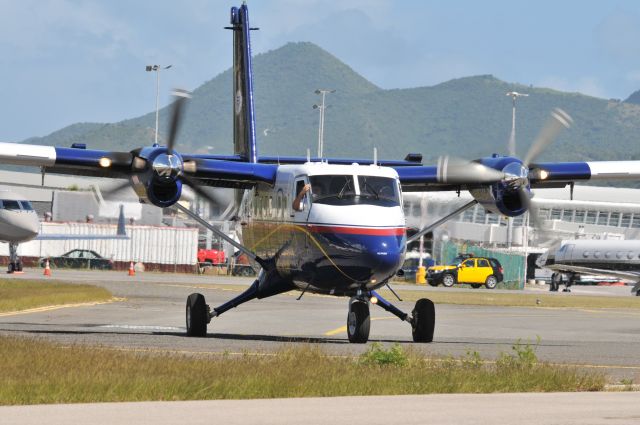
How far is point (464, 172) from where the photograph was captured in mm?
27688

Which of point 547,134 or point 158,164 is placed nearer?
point 158,164

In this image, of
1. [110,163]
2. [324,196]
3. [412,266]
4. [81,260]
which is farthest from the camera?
[412,266]

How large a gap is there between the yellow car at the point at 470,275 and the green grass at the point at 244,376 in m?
61.3

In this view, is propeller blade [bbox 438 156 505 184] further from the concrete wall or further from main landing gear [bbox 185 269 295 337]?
the concrete wall

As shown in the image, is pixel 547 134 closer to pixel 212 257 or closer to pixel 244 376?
pixel 244 376

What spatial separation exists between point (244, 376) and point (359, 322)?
27.8 feet

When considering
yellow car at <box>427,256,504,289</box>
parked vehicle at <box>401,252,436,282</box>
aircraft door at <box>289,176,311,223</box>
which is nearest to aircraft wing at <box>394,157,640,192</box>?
aircraft door at <box>289,176,311,223</box>

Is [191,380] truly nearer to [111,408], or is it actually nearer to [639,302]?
[111,408]

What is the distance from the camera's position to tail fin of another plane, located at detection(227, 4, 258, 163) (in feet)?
106

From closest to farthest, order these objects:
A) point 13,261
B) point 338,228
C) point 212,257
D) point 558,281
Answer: point 338,228 < point 13,261 < point 558,281 < point 212,257

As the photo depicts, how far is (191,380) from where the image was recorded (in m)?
15.5

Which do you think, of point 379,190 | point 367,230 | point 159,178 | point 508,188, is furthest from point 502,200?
point 159,178

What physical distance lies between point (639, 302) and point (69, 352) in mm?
46542

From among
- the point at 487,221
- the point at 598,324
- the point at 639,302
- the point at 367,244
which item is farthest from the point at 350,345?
the point at 487,221
